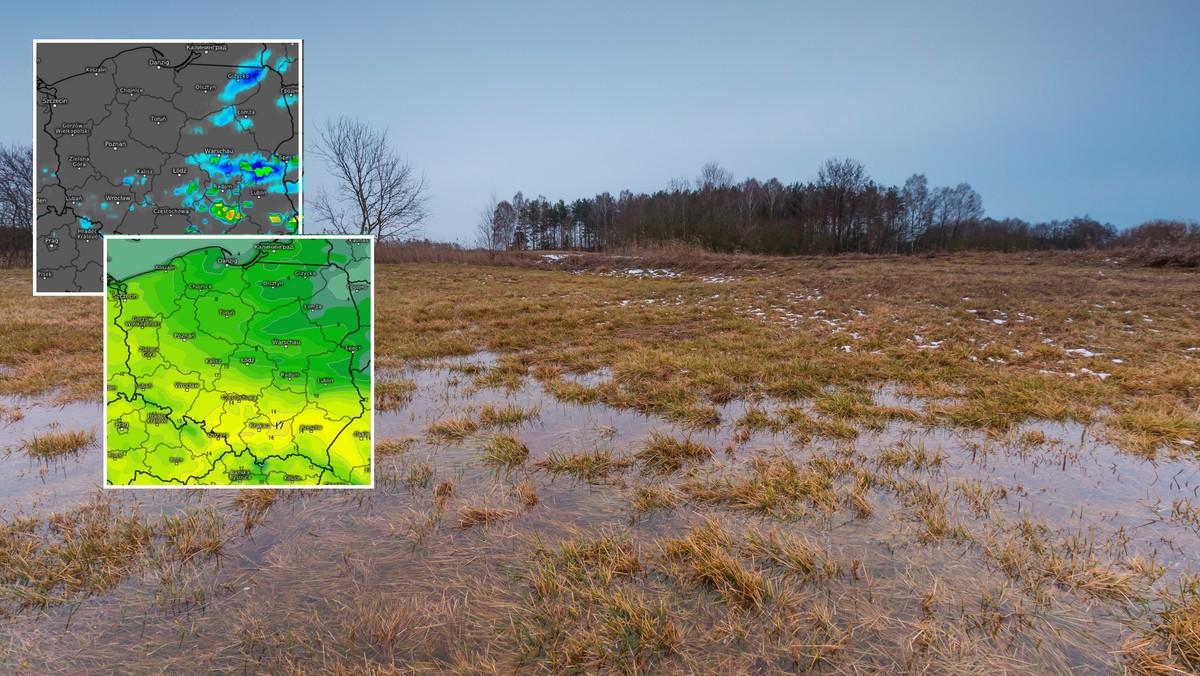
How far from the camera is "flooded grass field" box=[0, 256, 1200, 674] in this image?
6.37 feet

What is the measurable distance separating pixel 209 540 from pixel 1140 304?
14.9 metres

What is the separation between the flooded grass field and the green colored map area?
0.36m

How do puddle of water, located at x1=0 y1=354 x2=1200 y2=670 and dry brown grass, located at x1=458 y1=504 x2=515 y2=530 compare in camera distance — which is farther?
dry brown grass, located at x1=458 y1=504 x2=515 y2=530

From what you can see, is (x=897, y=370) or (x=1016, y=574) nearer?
(x=1016, y=574)

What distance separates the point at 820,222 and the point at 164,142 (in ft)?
152

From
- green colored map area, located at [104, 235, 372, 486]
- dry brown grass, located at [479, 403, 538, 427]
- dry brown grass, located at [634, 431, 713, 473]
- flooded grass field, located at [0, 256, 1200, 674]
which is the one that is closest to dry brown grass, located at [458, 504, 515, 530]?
flooded grass field, located at [0, 256, 1200, 674]

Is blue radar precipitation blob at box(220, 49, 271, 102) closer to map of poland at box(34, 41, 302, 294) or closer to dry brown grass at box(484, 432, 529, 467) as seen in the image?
map of poland at box(34, 41, 302, 294)

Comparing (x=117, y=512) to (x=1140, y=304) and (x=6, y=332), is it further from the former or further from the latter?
(x=1140, y=304)

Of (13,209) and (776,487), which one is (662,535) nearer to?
(776,487)

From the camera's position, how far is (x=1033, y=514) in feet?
9.42

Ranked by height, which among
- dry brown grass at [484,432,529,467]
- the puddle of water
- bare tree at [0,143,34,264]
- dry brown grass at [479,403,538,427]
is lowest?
the puddle of water

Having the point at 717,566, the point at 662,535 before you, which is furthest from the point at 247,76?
the point at 717,566

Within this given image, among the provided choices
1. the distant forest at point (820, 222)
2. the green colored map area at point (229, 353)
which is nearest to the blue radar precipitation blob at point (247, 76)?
the green colored map area at point (229, 353)

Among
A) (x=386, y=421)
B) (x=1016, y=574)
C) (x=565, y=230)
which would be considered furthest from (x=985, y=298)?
(x=565, y=230)
